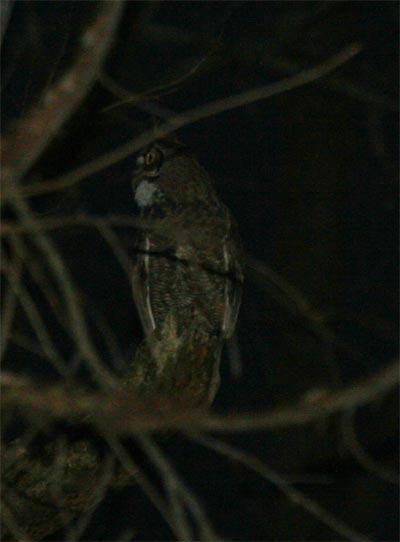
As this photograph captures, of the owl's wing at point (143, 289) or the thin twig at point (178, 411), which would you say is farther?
the owl's wing at point (143, 289)

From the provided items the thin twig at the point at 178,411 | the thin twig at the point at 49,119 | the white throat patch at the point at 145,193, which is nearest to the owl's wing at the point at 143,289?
the white throat patch at the point at 145,193

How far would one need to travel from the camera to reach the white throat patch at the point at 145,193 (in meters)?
4.21

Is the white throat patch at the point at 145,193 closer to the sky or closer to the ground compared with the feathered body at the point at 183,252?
closer to the sky

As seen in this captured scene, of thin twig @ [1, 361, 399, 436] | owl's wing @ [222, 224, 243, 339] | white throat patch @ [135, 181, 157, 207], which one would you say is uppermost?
white throat patch @ [135, 181, 157, 207]

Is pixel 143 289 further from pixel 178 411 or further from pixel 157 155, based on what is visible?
pixel 178 411

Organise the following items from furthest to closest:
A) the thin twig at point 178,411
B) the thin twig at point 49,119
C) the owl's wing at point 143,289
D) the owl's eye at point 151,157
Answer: the owl's eye at point 151,157
the owl's wing at point 143,289
the thin twig at point 49,119
the thin twig at point 178,411

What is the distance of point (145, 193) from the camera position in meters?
4.21

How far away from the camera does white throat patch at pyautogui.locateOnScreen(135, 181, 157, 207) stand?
4.21 meters

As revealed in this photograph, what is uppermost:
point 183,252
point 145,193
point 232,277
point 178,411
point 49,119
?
point 145,193

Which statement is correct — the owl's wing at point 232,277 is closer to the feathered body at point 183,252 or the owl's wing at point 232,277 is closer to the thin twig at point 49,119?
the feathered body at point 183,252

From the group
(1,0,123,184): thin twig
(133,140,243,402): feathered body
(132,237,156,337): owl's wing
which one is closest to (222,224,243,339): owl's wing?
(133,140,243,402): feathered body

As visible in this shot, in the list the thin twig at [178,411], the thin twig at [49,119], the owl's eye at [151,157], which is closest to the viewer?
the thin twig at [178,411]

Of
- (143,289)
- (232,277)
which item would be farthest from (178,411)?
(143,289)

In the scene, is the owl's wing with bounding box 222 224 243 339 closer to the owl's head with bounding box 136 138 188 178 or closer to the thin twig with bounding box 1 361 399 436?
the owl's head with bounding box 136 138 188 178
